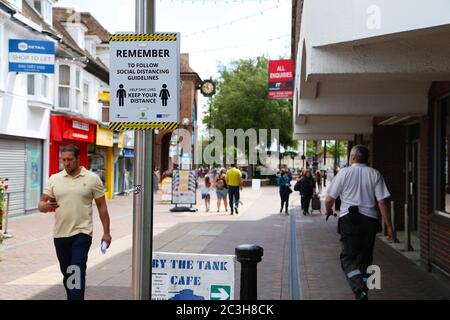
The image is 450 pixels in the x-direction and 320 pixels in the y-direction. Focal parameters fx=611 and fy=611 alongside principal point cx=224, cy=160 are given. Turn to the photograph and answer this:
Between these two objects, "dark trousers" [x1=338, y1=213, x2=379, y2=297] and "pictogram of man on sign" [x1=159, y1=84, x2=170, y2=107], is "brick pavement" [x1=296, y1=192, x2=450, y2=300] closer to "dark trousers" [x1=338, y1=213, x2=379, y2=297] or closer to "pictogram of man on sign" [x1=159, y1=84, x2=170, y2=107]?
"dark trousers" [x1=338, y1=213, x2=379, y2=297]

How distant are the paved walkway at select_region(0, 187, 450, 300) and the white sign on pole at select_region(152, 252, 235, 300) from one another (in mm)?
2682

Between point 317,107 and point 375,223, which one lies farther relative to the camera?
point 317,107

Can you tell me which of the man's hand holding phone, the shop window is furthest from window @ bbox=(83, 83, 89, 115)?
the man's hand holding phone

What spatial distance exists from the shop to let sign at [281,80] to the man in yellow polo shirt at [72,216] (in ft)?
52.5

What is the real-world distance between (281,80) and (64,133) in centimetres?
836

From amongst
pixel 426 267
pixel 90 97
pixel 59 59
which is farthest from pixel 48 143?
pixel 426 267

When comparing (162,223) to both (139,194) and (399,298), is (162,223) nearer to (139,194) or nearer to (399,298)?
(399,298)

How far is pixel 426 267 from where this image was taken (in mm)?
9664

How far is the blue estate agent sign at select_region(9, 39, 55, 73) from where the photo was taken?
1773cm

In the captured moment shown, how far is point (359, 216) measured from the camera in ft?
22.0

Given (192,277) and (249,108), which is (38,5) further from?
(249,108)

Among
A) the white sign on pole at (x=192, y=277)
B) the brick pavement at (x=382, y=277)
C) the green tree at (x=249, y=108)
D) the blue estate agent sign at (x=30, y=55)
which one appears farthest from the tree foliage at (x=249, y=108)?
the white sign on pole at (x=192, y=277)

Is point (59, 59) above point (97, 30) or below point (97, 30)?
below

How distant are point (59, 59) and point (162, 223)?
30.6ft
